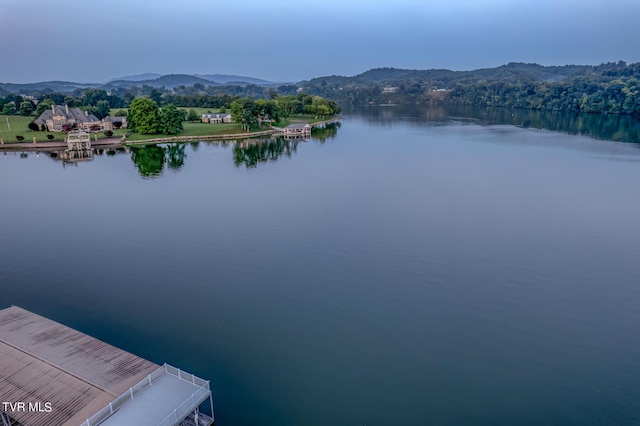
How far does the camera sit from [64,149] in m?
75.0

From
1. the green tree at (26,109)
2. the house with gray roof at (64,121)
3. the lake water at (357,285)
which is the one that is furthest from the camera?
the green tree at (26,109)

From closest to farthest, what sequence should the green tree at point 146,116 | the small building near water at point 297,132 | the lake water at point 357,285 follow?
1. the lake water at point 357,285
2. the green tree at point 146,116
3. the small building near water at point 297,132

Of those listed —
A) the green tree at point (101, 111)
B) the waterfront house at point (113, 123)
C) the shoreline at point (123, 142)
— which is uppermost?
the green tree at point (101, 111)

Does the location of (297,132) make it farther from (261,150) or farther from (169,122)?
(169,122)

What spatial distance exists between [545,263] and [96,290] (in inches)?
1150

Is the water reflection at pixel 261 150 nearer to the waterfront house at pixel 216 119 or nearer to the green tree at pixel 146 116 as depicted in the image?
the green tree at pixel 146 116

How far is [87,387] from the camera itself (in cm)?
1431

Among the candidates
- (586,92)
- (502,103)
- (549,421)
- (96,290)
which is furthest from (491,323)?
(502,103)

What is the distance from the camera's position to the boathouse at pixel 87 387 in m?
13.1

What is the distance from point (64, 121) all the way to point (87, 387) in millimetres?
93203

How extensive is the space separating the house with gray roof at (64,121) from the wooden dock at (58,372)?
83127mm

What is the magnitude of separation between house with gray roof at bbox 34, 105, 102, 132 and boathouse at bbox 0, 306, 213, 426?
84.3 meters

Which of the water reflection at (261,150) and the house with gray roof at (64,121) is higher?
the house with gray roof at (64,121)

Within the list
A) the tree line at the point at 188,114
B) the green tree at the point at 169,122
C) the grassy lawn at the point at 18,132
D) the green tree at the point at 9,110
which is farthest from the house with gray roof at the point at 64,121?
the green tree at the point at 9,110
